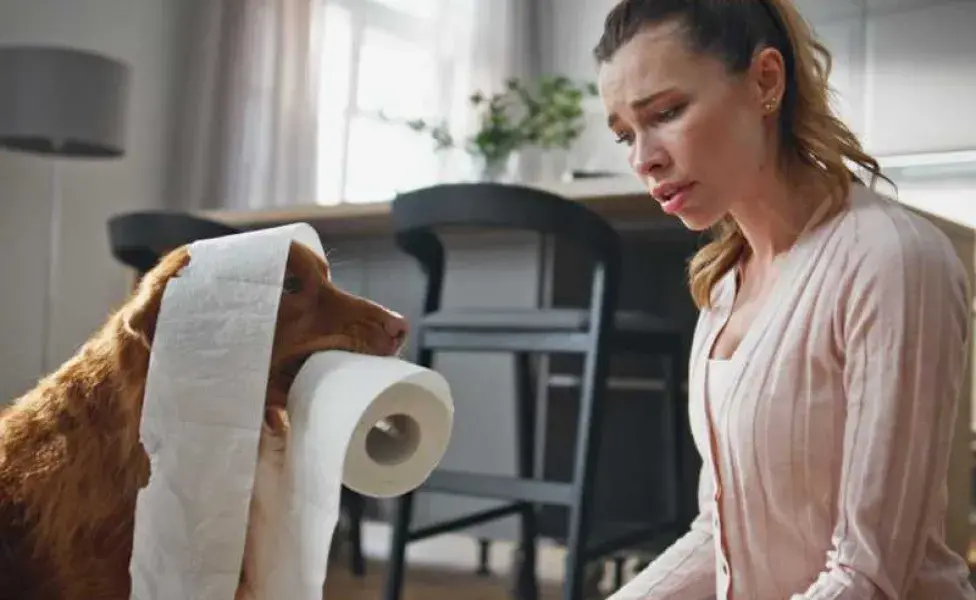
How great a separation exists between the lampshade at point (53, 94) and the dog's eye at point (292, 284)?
191 cm

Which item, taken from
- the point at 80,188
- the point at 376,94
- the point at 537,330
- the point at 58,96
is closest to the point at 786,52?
the point at 537,330

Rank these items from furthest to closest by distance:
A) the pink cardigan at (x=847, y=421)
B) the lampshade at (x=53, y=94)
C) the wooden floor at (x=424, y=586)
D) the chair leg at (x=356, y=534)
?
1. the lampshade at (x=53, y=94)
2. the chair leg at (x=356, y=534)
3. the wooden floor at (x=424, y=586)
4. the pink cardigan at (x=847, y=421)

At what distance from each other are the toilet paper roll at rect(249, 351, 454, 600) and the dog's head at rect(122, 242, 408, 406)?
7cm

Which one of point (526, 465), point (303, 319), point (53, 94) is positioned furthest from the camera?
point (53, 94)

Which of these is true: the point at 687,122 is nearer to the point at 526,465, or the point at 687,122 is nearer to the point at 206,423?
the point at 206,423

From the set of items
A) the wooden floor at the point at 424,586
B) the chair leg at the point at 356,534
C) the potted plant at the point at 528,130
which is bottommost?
the wooden floor at the point at 424,586

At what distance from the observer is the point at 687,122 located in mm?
877

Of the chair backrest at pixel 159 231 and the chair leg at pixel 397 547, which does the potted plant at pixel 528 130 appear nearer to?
the chair backrest at pixel 159 231

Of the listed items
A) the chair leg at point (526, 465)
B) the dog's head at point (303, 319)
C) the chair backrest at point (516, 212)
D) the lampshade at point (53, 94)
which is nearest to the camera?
the dog's head at point (303, 319)

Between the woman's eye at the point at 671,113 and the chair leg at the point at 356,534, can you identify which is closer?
the woman's eye at the point at 671,113

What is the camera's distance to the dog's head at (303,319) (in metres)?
0.98

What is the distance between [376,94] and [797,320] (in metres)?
3.58

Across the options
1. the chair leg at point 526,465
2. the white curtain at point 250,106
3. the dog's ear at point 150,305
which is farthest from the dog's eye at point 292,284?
Result: the white curtain at point 250,106

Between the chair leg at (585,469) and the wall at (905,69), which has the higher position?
the wall at (905,69)
